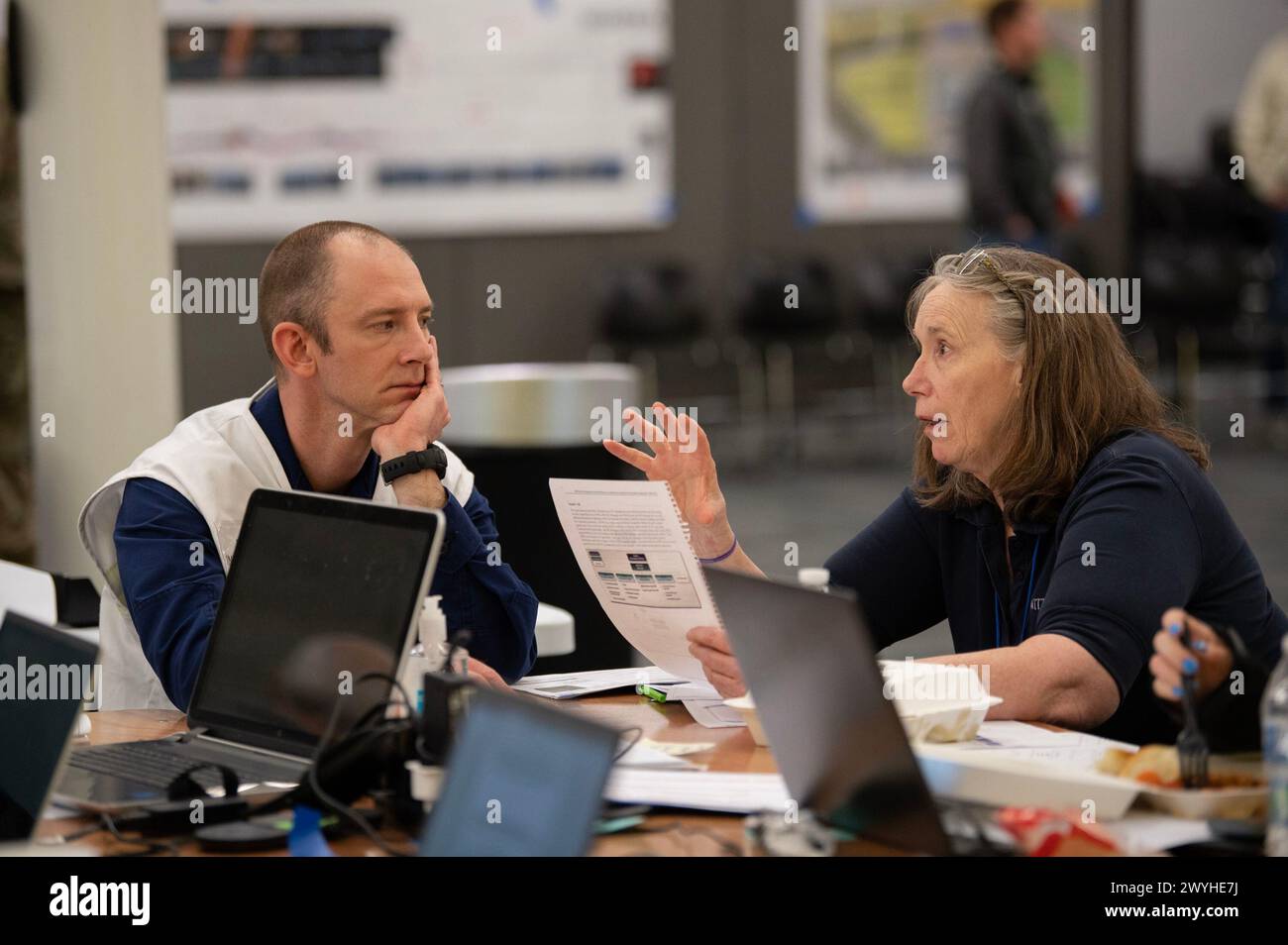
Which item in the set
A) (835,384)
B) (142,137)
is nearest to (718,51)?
(835,384)

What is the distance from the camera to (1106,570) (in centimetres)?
222

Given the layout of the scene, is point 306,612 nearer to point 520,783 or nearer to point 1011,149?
point 520,783

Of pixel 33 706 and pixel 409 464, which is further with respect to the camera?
pixel 409 464

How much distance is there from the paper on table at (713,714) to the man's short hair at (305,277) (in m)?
0.80

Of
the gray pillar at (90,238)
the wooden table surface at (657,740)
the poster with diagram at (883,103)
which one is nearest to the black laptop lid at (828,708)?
the wooden table surface at (657,740)

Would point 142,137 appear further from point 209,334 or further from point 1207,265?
point 1207,265

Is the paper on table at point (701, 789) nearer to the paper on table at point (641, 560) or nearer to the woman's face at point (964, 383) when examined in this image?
the paper on table at point (641, 560)

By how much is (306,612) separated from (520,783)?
678 mm

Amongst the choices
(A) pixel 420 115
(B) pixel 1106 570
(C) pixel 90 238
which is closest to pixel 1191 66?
(A) pixel 420 115

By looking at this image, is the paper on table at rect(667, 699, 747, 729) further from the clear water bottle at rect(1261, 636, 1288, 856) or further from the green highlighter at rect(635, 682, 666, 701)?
the clear water bottle at rect(1261, 636, 1288, 856)

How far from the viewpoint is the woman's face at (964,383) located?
246 cm

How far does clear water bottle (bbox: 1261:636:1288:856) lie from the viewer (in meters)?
1.54

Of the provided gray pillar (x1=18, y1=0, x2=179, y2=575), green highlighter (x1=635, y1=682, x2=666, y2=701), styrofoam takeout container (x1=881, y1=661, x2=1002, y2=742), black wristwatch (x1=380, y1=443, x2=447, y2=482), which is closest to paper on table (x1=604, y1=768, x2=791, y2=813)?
styrofoam takeout container (x1=881, y1=661, x2=1002, y2=742)

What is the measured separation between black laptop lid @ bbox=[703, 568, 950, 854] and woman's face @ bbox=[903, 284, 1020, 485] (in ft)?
2.82
